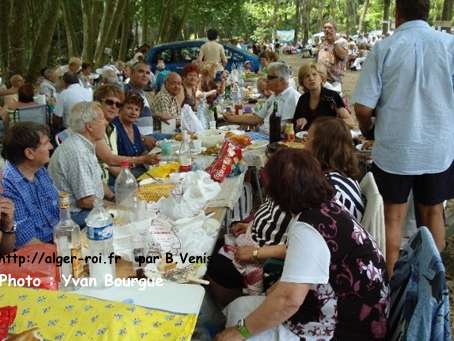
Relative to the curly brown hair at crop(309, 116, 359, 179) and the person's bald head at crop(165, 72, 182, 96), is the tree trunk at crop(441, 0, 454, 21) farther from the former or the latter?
the curly brown hair at crop(309, 116, 359, 179)

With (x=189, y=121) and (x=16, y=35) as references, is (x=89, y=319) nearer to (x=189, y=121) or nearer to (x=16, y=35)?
(x=189, y=121)

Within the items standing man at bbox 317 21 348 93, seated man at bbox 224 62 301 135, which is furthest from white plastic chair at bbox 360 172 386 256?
standing man at bbox 317 21 348 93

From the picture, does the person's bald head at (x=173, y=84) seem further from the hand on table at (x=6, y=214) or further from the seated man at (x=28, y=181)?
the hand on table at (x=6, y=214)

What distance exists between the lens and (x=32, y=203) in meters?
2.94

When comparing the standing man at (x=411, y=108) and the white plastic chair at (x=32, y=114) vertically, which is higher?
the standing man at (x=411, y=108)

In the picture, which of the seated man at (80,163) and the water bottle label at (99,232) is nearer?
the water bottle label at (99,232)

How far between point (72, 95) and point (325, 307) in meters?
6.15

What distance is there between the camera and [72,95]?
738cm

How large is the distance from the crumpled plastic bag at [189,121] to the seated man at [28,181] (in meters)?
2.43

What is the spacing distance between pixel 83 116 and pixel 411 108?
7.15 ft

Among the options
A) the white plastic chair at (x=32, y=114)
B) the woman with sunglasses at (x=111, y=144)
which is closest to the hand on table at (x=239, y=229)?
the woman with sunglasses at (x=111, y=144)

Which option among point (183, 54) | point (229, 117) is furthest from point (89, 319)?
point (183, 54)

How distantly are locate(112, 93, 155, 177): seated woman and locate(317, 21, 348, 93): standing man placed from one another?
3.96m

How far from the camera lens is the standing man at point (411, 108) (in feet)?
10.5
